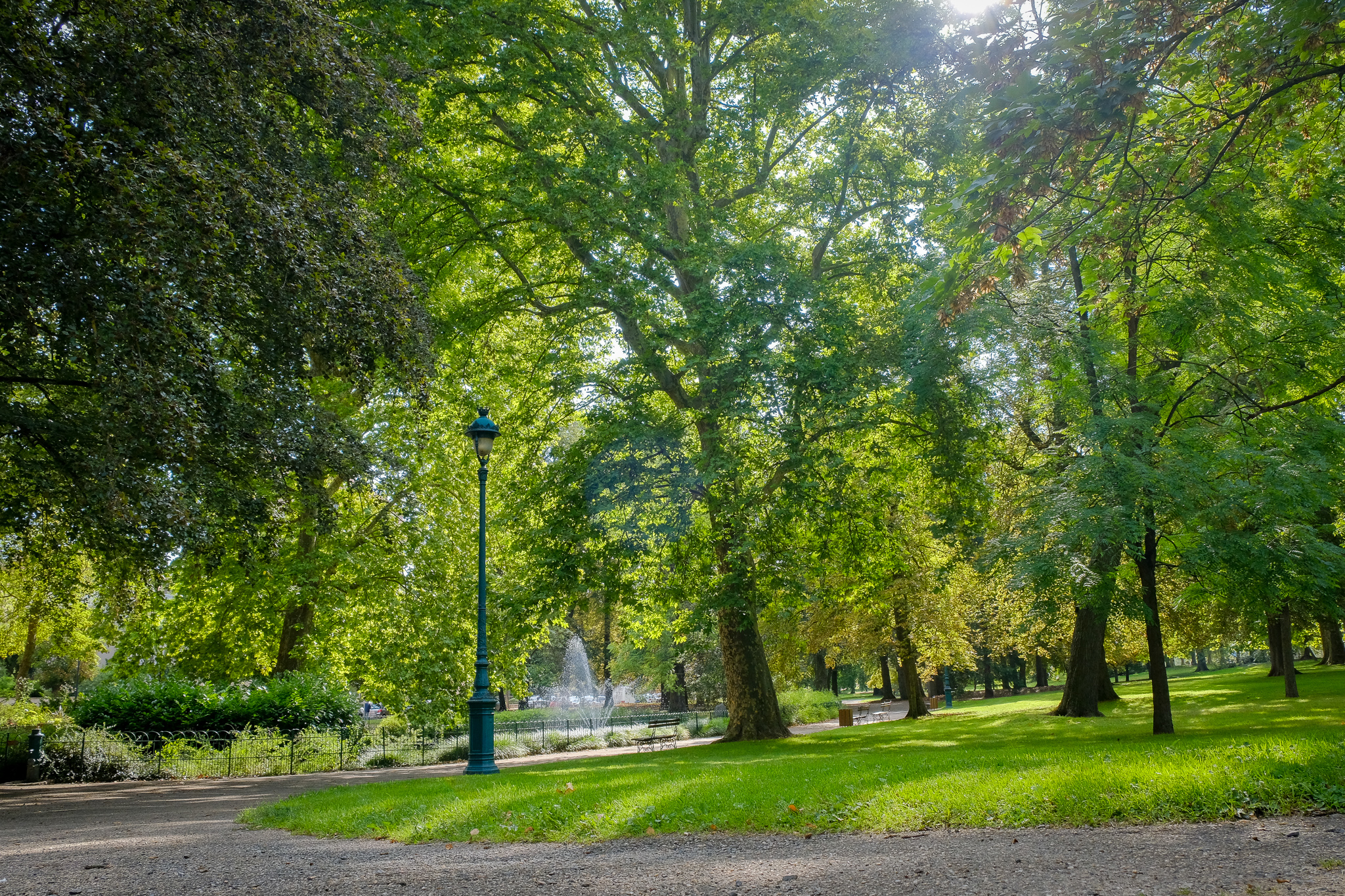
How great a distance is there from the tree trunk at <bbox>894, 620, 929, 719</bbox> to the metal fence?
11.3m

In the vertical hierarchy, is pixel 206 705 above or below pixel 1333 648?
above

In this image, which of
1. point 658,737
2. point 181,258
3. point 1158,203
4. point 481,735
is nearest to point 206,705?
point 481,735

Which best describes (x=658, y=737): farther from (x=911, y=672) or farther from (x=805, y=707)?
(x=911, y=672)

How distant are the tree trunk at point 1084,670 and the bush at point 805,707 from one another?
8.19 metres

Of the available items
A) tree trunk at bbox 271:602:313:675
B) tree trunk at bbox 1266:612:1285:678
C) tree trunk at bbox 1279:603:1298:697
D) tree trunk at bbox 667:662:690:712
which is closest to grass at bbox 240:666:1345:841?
tree trunk at bbox 271:602:313:675

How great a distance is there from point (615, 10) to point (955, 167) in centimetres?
998

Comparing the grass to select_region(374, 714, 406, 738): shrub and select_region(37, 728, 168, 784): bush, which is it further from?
select_region(374, 714, 406, 738): shrub

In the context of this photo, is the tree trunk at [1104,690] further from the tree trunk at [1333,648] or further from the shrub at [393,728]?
the shrub at [393,728]

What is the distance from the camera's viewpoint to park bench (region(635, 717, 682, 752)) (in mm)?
23328

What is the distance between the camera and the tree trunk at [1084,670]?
22.4m

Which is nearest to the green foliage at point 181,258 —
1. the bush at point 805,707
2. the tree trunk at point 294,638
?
the tree trunk at point 294,638

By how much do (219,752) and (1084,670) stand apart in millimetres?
21412

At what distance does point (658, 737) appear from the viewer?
978 inches

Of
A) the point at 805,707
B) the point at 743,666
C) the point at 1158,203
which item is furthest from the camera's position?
the point at 805,707
